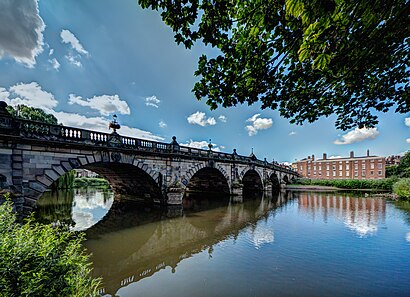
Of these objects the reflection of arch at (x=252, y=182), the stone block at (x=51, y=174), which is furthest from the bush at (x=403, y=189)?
the stone block at (x=51, y=174)

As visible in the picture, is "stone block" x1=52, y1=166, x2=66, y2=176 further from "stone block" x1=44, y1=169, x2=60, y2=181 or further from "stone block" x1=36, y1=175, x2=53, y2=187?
"stone block" x1=36, y1=175, x2=53, y2=187

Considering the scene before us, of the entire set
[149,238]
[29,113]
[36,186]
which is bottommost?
[149,238]

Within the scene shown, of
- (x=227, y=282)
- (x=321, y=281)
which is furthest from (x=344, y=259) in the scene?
(x=227, y=282)

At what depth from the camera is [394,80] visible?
4.60 metres

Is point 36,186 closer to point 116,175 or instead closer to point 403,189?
point 116,175

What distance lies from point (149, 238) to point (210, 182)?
17.2 meters

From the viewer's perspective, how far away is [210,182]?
26078 millimetres

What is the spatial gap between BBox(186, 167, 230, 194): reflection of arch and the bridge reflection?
920 cm

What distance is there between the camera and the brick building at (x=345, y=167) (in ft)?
173

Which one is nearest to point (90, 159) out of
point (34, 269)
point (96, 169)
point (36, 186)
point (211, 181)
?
point (36, 186)

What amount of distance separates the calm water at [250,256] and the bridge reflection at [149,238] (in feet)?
0.12

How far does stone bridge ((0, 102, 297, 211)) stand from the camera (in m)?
8.39

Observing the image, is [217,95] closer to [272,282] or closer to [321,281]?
[272,282]

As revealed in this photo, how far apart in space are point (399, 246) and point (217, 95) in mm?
9755
